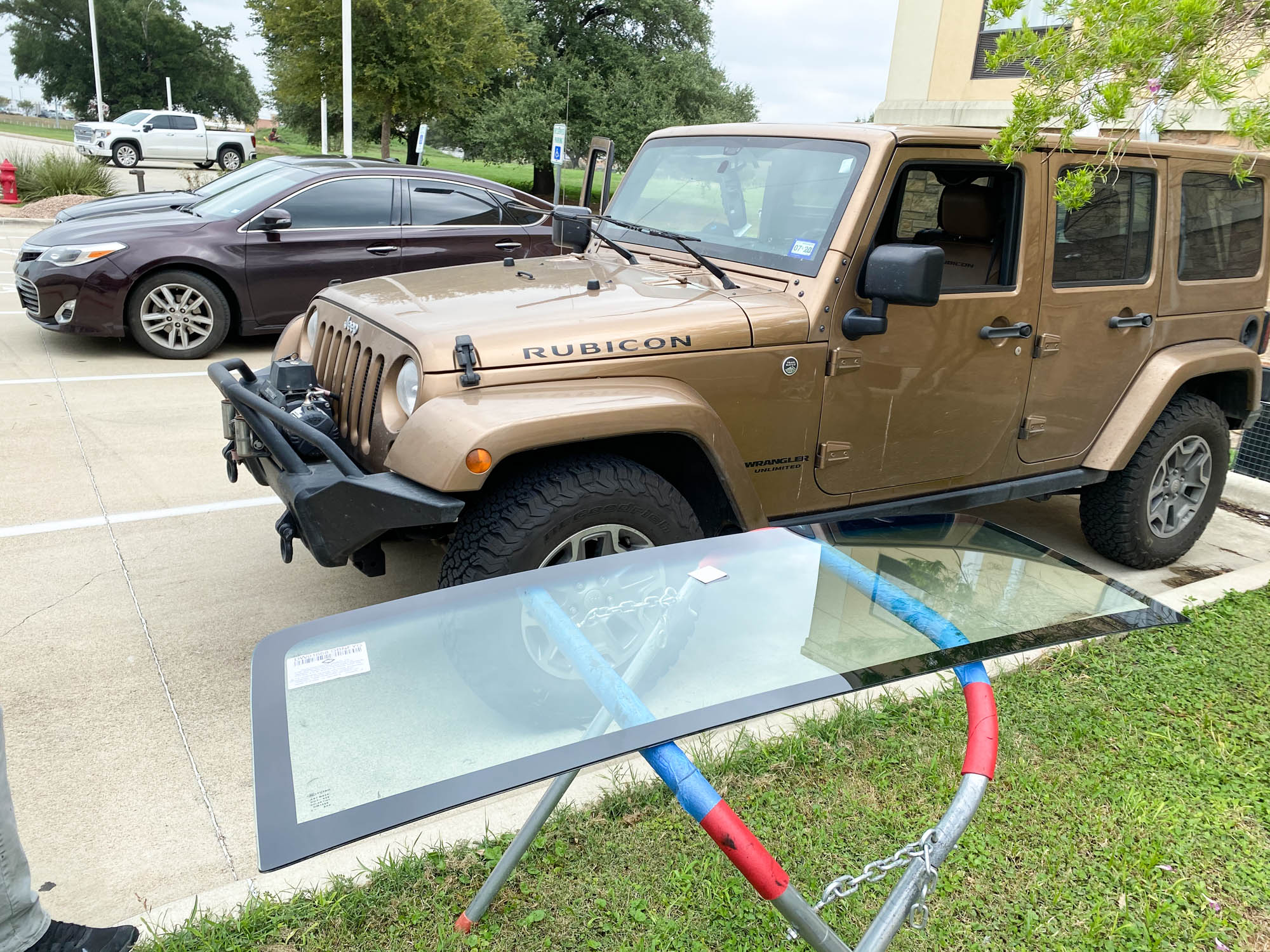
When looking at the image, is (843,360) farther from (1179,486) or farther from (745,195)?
(1179,486)

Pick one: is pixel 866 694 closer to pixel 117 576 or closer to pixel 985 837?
Result: pixel 985 837

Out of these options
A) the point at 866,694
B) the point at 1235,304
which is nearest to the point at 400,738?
the point at 866,694

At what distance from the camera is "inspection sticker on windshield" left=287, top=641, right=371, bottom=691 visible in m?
1.56

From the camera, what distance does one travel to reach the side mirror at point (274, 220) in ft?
25.5

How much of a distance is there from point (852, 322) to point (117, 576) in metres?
3.19

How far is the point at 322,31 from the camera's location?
65.1 feet

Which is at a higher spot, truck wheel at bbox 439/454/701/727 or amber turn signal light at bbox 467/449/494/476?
amber turn signal light at bbox 467/449/494/476

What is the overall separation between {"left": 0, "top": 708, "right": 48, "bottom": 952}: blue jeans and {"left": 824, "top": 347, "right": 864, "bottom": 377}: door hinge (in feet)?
8.59

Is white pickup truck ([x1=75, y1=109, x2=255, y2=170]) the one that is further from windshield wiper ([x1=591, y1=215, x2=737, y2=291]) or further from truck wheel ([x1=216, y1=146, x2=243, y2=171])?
windshield wiper ([x1=591, y1=215, x2=737, y2=291])

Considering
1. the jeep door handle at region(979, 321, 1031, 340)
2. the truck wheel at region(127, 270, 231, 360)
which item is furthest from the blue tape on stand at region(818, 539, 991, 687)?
the truck wheel at region(127, 270, 231, 360)

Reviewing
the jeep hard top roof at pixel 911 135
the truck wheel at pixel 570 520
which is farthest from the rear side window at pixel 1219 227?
the truck wheel at pixel 570 520

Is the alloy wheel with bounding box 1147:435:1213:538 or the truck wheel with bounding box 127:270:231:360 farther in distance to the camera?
the truck wheel with bounding box 127:270:231:360

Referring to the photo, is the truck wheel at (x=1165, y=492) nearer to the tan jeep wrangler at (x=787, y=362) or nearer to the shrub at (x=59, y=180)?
the tan jeep wrangler at (x=787, y=362)

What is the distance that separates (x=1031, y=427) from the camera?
4.11m
